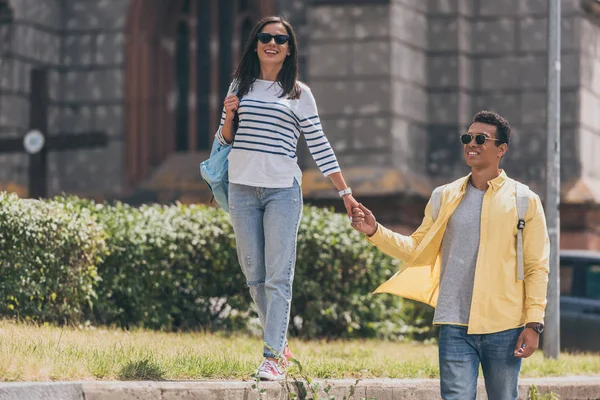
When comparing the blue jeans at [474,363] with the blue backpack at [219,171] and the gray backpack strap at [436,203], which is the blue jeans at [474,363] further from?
the blue backpack at [219,171]

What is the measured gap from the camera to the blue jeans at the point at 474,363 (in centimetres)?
647

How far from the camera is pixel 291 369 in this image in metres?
7.93

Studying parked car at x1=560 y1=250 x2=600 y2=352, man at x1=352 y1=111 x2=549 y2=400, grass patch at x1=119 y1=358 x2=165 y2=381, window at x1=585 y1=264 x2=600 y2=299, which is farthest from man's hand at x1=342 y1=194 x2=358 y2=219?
window at x1=585 y1=264 x2=600 y2=299

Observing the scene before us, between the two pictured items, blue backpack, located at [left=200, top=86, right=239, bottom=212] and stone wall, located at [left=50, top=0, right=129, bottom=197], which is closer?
blue backpack, located at [left=200, top=86, right=239, bottom=212]

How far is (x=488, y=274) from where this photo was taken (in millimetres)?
6504

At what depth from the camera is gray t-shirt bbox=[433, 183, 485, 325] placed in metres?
6.56

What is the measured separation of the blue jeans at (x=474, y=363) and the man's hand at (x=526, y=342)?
9 cm

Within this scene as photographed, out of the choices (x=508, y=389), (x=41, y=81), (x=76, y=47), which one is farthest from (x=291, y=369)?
(x=76, y=47)

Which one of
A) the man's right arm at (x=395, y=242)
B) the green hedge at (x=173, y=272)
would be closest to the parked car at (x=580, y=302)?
the green hedge at (x=173, y=272)

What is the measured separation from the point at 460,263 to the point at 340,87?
10878 mm

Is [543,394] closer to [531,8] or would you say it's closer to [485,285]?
[485,285]

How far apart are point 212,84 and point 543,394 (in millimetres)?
10487

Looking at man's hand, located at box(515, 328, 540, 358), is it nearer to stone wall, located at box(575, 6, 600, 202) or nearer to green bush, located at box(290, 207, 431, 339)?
green bush, located at box(290, 207, 431, 339)

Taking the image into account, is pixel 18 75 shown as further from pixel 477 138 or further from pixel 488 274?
pixel 488 274
